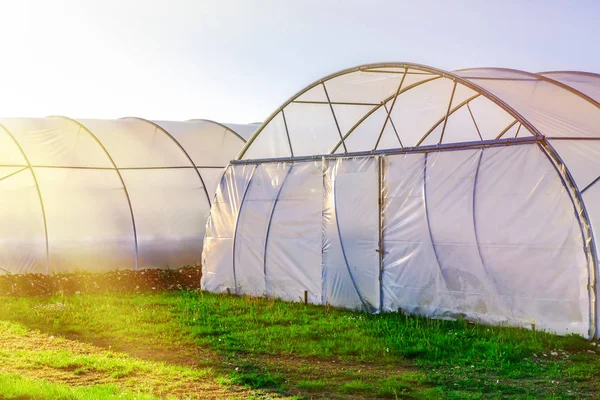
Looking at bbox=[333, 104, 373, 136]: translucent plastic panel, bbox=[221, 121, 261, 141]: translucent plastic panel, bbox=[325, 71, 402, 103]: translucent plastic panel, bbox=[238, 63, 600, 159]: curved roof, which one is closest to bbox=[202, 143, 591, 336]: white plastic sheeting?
bbox=[238, 63, 600, 159]: curved roof

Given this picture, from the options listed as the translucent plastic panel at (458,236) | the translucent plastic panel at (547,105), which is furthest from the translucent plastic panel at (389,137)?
the translucent plastic panel at (458,236)

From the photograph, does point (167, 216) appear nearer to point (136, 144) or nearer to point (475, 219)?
point (136, 144)

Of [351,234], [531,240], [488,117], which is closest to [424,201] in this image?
[351,234]

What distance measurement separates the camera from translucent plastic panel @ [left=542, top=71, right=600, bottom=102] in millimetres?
14725

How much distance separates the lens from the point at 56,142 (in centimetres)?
2195

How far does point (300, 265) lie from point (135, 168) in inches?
300

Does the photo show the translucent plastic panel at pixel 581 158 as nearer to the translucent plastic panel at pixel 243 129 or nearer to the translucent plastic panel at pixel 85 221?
the translucent plastic panel at pixel 85 221

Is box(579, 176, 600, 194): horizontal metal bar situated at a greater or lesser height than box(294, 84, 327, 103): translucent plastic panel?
lesser

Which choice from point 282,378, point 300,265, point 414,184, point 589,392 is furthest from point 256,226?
point 589,392

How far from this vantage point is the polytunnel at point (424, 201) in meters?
12.6

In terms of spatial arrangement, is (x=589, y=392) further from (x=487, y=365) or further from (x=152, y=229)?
(x=152, y=229)

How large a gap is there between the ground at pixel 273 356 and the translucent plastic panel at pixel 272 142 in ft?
12.9

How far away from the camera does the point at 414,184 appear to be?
14.6m

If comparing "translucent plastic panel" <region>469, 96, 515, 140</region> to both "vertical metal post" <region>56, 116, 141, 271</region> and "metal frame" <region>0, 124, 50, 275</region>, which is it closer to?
"vertical metal post" <region>56, 116, 141, 271</region>
